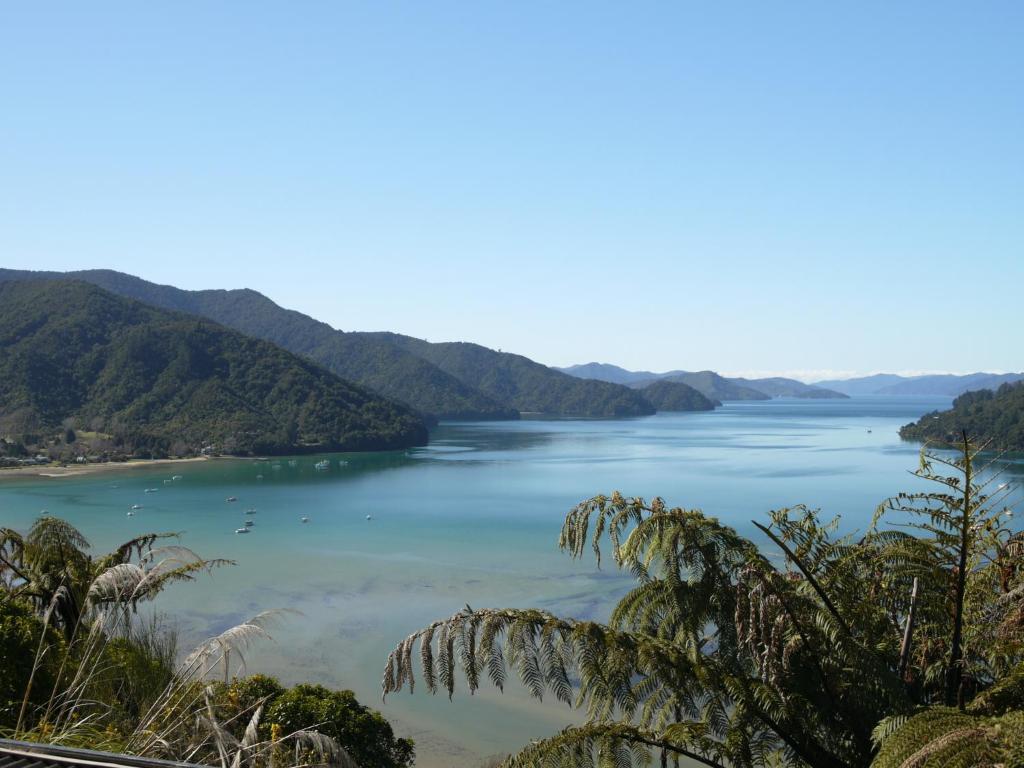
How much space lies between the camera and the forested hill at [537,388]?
6634 inches

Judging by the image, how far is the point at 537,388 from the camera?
18250 centimetres

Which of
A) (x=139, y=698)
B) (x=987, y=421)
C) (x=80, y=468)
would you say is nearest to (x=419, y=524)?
(x=139, y=698)

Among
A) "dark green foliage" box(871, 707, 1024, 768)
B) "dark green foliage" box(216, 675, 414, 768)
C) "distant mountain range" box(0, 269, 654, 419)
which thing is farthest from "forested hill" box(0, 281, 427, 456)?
"dark green foliage" box(871, 707, 1024, 768)

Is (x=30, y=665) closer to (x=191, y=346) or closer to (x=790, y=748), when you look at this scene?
(x=790, y=748)

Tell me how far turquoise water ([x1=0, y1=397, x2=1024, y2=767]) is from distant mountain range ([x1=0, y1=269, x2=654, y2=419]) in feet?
203

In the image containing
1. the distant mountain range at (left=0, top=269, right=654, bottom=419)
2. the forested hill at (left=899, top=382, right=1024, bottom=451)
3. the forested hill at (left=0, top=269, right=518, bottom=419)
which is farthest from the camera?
the distant mountain range at (left=0, top=269, right=654, bottom=419)

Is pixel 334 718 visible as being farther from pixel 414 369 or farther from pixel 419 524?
pixel 414 369

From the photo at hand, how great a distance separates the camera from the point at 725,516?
3719cm

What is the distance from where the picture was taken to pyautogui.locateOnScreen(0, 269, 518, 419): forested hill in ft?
485

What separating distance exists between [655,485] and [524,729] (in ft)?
126

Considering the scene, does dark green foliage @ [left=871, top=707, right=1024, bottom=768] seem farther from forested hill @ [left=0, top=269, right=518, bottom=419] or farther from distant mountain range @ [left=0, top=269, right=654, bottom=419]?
forested hill @ [left=0, top=269, right=518, bottom=419]

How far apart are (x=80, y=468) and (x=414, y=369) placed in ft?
307

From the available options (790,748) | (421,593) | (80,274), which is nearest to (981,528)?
(790,748)

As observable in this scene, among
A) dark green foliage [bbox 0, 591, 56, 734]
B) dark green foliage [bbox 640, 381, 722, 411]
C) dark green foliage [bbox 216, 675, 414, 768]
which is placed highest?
dark green foliage [bbox 640, 381, 722, 411]
